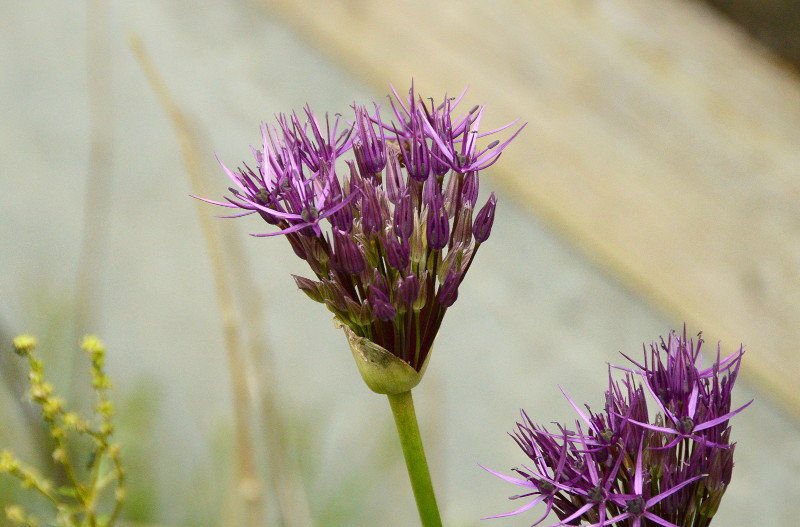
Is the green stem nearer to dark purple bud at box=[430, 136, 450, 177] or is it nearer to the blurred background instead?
dark purple bud at box=[430, 136, 450, 177]

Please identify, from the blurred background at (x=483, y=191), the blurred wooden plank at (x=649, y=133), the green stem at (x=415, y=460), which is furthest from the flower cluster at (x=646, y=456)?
the blurred wooden plank at (x=649, y=133)

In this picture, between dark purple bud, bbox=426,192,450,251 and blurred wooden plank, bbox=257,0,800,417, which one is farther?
blurred wooden plank, bbox=257,0,800,417

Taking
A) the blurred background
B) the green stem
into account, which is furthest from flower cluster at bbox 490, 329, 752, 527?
the blurred background

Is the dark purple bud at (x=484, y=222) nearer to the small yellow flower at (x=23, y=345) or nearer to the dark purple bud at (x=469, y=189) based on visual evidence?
the dark purple bud at (x=469, y=189)

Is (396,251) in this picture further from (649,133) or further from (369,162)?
(649,133)

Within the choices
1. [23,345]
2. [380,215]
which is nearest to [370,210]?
[380,215]
